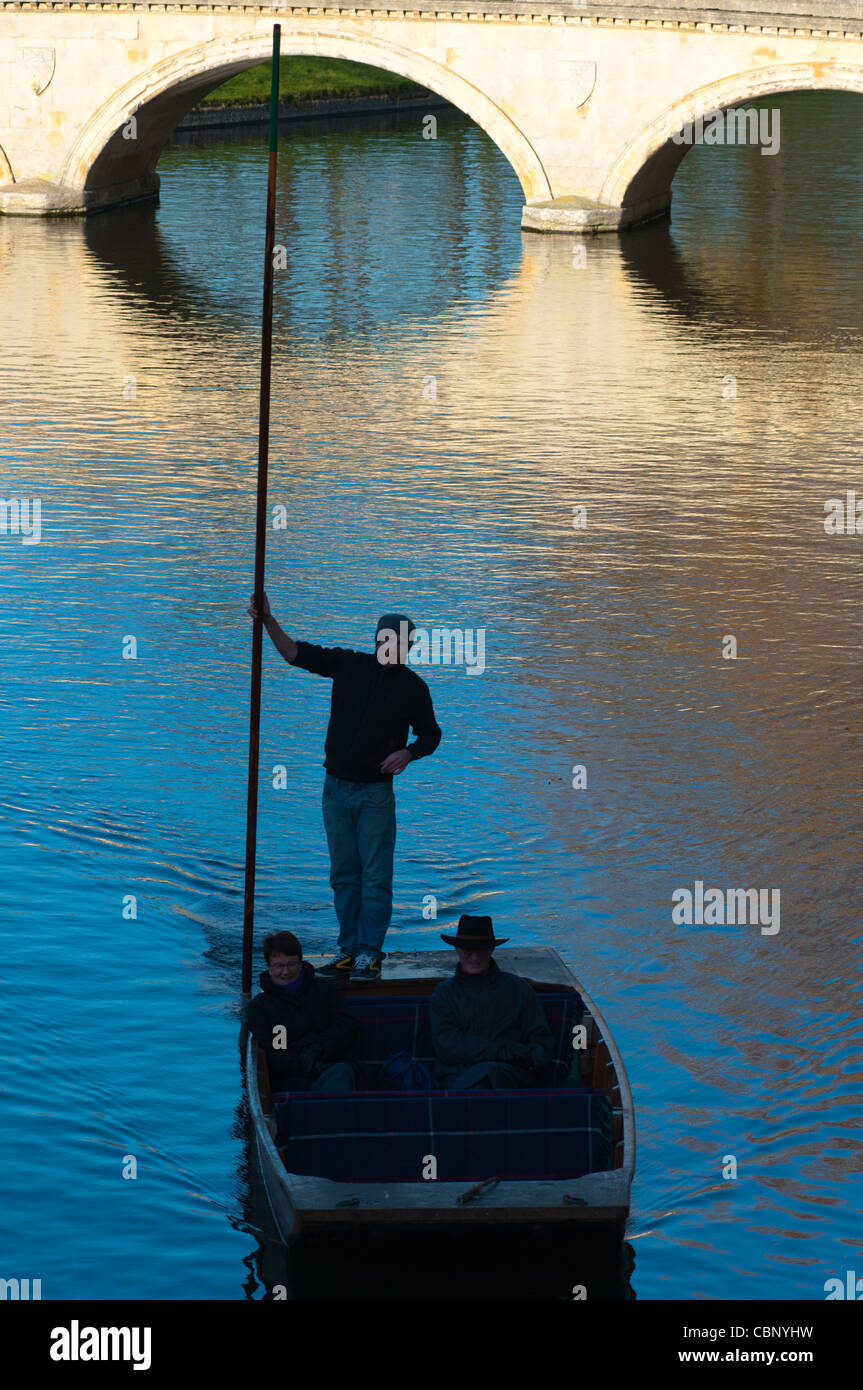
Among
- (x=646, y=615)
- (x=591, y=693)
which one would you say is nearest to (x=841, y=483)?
(x=646, y=615)

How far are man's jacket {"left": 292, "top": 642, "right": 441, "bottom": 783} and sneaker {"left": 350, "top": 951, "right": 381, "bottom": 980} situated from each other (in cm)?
89

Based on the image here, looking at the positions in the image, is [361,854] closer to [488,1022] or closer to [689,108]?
[488,1022]

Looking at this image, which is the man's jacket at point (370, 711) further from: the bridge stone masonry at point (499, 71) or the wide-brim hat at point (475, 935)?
the bridge stone masonry at point (499, 71)

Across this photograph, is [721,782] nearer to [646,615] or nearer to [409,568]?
[646,615]

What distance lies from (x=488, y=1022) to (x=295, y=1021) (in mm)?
869

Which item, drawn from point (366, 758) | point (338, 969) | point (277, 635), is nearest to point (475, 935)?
point (338, 969)

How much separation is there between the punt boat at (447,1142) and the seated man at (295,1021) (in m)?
0.11

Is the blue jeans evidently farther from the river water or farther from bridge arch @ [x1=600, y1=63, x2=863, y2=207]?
bridge arch @ [x1=600, y1=63, x2=863, y2=207]

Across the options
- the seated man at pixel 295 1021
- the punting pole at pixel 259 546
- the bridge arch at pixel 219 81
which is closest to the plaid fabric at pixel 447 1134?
the seated man at pixel 295 1021

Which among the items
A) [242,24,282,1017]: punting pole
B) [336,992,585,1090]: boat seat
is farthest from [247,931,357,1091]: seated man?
[242,24,282,1017]: punting pole

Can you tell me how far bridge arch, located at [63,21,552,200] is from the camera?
128 feet

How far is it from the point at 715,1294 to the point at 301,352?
21273mm

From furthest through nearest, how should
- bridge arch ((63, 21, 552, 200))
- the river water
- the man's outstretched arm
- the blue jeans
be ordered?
bridge arch ((63, 21, 552, 200)) < the blue jeans < the man's outstretched arm < the river water

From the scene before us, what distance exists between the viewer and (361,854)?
32.9 ft
